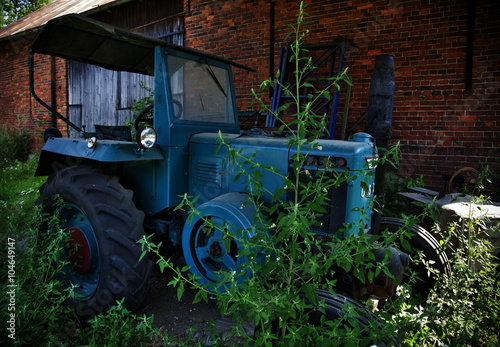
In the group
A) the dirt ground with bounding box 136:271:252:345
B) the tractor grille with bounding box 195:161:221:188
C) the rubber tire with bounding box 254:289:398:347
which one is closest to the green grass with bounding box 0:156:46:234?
the dirt ground with bounding box 136:271:252:345

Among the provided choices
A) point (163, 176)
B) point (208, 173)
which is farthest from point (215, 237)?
point (163, 176)

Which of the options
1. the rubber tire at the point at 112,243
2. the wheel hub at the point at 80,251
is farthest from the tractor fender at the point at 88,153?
the wheel hub at the point at 80,251

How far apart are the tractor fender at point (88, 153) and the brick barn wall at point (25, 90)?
24.4ft

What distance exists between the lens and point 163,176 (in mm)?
2943

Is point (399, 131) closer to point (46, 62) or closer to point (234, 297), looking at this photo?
point (234, 297)

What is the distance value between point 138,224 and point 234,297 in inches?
50.6

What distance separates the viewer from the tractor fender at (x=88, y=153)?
270cm

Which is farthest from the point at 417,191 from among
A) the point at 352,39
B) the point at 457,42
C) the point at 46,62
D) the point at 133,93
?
the point at 46,62

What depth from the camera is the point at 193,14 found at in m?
7.38

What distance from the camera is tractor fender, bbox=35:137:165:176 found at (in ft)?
8.86

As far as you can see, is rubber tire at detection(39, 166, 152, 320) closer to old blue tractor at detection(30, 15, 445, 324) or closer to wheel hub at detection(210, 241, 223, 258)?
old blue tractor at detection(30, 15, 445, 324)

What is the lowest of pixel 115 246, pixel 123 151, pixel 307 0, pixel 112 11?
pixel 115 246

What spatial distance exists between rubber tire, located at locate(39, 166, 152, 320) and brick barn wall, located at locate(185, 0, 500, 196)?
14.1 ft

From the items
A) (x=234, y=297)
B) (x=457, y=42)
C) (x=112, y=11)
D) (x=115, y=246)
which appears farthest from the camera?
(x=112, y=11)
